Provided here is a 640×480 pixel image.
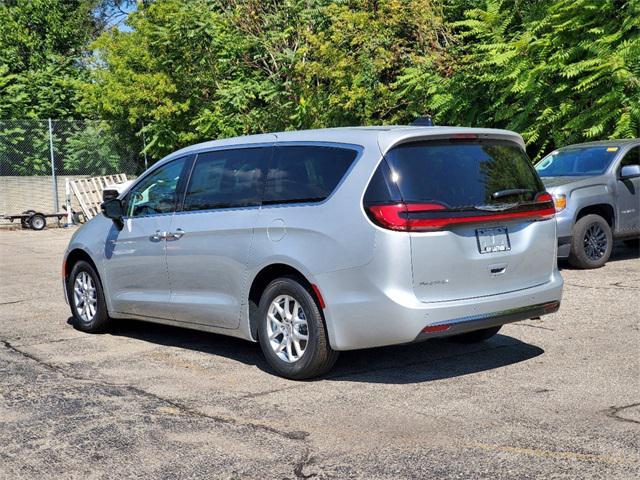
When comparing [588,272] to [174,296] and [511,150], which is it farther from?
[174,296]

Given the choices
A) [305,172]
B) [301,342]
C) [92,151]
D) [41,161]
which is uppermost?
[92,151]

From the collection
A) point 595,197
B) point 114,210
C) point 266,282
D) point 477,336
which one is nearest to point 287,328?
point 266,282

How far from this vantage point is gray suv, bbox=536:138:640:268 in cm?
1196

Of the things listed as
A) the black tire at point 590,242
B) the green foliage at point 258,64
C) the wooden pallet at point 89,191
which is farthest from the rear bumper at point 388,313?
the wooden pallet at point 89,191

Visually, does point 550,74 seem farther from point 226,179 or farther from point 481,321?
point 481,321

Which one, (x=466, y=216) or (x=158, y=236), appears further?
(x=158, y=236)

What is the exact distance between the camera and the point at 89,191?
2492cm

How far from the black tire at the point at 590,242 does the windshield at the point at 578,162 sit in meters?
0.87

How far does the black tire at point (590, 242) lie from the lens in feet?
39.2

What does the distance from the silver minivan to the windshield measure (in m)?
6.01

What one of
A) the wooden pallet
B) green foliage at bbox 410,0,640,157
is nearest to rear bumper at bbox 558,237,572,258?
green foliage at bbox 410,0,640,157

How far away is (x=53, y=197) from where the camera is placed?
81.1ft

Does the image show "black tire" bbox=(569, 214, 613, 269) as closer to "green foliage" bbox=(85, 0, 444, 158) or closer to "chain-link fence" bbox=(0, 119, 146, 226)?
"green foliage" bbox=(85, 0, 444, 158)

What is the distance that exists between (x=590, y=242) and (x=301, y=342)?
6786 millimetres
